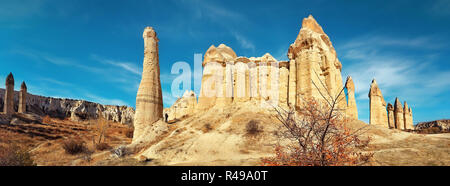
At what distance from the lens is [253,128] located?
17.8m

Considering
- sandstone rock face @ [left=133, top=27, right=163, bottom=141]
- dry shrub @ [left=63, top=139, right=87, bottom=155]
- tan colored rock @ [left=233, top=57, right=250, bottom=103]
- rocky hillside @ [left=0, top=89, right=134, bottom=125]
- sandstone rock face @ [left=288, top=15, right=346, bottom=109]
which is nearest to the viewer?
dry shrub @ [left=63, top=139, right=87, bottom=155]

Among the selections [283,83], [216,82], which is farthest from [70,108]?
[283,83]

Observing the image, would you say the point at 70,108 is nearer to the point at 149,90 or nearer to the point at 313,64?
the point at 149,90

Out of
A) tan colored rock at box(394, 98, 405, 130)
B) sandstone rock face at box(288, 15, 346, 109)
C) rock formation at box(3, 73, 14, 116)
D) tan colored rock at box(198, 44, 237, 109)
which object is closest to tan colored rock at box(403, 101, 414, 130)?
tan colored rock at box(394, 98, 405, 130)

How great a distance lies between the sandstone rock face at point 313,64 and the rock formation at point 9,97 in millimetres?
42485

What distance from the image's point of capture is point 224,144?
1579 cm

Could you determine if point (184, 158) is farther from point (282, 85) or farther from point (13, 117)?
point (13, 117)

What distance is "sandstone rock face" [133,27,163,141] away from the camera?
782 inches

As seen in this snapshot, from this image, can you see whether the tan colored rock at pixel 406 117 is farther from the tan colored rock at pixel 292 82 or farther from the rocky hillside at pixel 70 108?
the rocky hillside at pixel 70 108

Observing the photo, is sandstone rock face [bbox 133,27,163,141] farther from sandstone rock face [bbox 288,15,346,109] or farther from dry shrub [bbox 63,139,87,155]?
sandstone rock face [bbox 288,15,346,109]

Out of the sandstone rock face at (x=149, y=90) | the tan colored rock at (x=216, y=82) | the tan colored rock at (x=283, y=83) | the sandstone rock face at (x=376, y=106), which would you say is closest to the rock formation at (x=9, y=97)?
the sandstone rock face at (x=149, y=90)

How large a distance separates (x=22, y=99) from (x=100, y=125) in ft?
99.2

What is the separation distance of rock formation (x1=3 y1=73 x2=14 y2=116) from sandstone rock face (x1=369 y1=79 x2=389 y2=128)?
52401 mm
